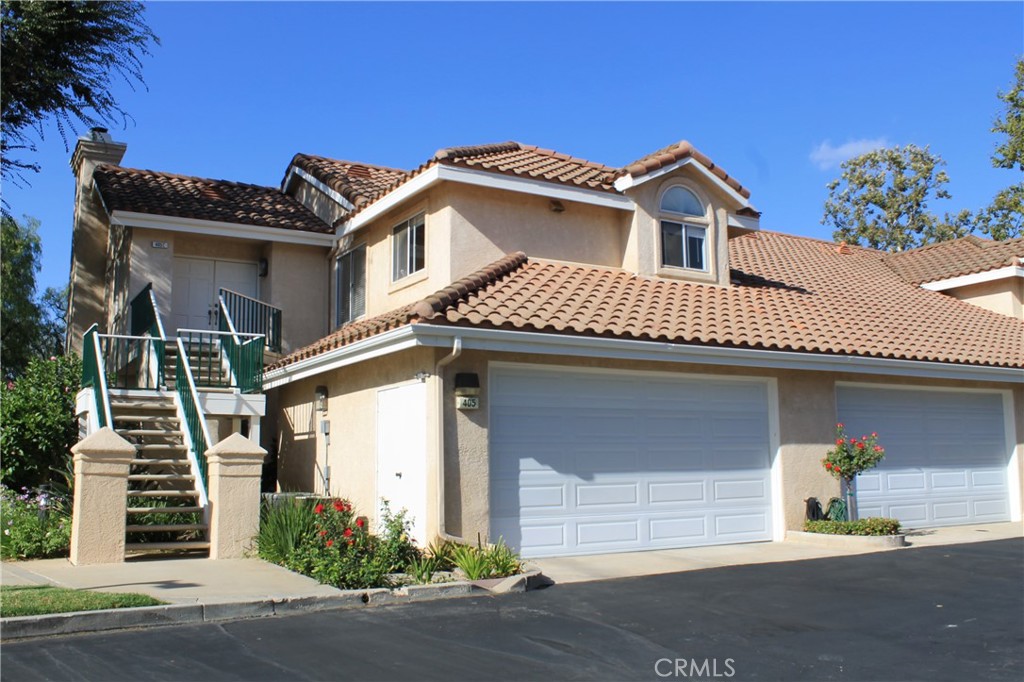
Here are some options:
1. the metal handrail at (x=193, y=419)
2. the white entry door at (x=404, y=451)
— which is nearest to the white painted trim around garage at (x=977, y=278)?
the white entry door at (x=404, y=451)

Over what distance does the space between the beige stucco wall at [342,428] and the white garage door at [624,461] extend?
4.57ft

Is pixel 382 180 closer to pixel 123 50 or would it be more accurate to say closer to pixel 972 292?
pixel 123 50

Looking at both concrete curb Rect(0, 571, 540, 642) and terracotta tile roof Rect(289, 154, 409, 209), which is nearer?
concrete curb Rect(0, 571, 540, 642)

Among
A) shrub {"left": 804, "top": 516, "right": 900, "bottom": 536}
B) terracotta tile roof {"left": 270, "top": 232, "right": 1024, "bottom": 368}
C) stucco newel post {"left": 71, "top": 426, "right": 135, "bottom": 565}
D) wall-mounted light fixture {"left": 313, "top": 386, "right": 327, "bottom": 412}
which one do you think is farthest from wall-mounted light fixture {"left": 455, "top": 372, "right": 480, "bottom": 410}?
shrub {"left": 804, "top": 516, "right": 900, "bottom": 536}

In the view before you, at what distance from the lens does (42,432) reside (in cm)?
1510

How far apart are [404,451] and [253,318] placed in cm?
653

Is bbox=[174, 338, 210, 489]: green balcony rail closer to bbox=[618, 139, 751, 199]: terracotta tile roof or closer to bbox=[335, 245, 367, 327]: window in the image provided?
bbox=[335, 245, 367, 327]: window

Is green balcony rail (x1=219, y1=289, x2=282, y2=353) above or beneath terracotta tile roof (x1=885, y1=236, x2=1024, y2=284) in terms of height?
beneath

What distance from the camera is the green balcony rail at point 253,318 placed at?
56.7 feet

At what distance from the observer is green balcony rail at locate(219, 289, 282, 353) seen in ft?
56.7

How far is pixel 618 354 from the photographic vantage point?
12.7 meters

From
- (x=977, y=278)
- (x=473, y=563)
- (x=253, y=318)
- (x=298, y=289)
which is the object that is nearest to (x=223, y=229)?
(x=253, y=318)

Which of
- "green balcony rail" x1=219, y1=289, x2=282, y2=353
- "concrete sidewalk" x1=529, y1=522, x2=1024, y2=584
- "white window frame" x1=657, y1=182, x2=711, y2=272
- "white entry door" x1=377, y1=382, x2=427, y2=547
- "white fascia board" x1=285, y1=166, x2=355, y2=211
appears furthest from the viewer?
"white fascia board" x1=285, y1=166, x2=355, y2=211

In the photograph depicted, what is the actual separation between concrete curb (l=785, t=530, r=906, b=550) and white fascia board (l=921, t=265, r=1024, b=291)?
8.78m
